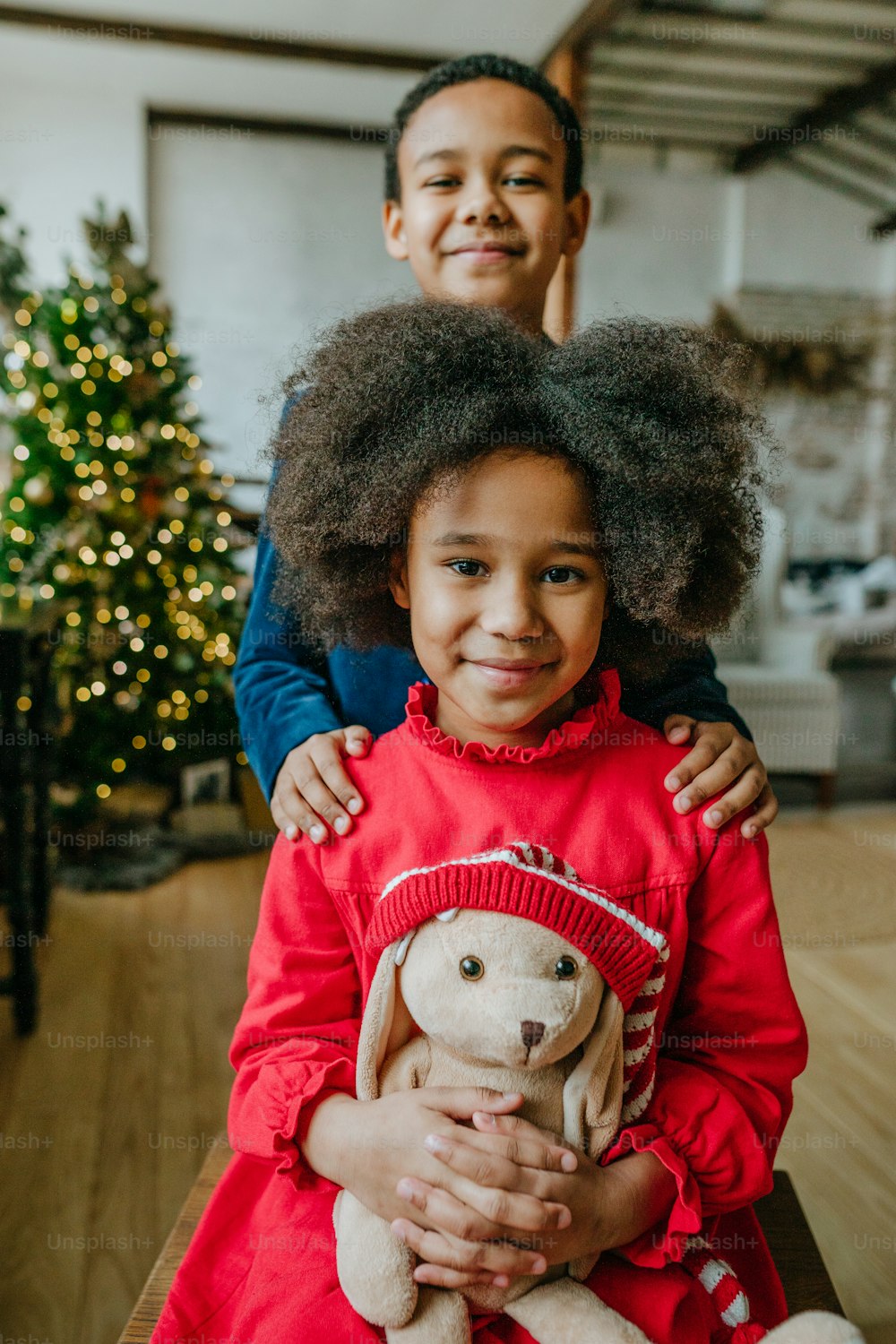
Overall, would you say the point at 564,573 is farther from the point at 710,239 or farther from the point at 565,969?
the point at 710,239

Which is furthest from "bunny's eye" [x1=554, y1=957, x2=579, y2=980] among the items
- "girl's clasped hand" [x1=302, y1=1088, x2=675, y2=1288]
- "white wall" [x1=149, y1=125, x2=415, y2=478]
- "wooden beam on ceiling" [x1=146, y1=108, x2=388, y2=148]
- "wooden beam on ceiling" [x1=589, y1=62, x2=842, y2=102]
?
"wooden beam on ceiling" [x1=146, y1=108, x2=388, y2=148]

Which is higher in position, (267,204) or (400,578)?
(267,204)

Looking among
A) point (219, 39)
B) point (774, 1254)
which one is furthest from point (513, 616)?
point (219, 39)

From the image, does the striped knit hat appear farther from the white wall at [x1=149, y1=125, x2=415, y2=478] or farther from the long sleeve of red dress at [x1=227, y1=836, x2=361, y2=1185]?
the white wall at [x1=149, y1=125, x2=415, y2=478]

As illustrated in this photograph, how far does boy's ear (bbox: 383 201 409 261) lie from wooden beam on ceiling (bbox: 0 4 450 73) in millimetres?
3854

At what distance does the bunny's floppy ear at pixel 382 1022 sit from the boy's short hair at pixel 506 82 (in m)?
1.00

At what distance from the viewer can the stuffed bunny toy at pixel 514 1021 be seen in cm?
70

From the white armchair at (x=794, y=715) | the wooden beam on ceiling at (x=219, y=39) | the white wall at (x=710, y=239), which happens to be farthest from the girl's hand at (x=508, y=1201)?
the white wall at (x=710, y=239)

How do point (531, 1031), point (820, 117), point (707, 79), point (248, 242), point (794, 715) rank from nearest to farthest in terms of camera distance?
Result: point (531, 1031)
point (794, 715)
point (707, 79)
point (248, 242)
point (820, 117)

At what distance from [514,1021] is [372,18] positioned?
4.86m

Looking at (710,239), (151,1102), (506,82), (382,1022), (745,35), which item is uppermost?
(745,35)

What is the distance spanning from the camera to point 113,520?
10.8 feet

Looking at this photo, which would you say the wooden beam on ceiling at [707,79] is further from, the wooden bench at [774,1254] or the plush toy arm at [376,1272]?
the plush toy arm at [376,1272]

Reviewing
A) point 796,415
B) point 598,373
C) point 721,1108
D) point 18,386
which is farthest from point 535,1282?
point 796,415
